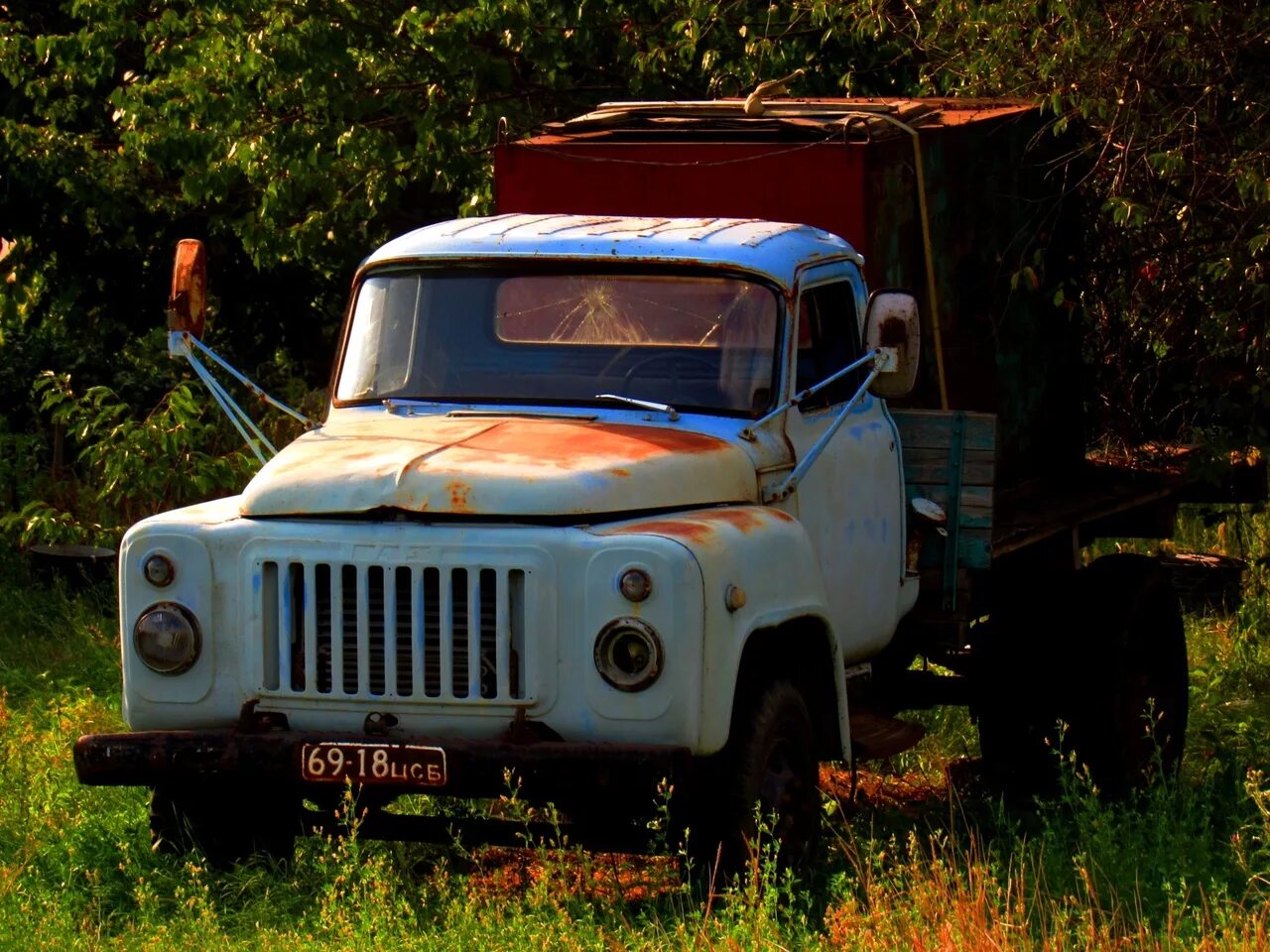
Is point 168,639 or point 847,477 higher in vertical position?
point 847,477

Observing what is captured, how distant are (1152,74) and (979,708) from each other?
2943 mm

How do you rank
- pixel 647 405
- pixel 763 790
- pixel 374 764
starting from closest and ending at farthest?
1. pixel 374 764
2. pixel 763 790
3. pixel 647 405

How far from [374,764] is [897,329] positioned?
2.09 meters

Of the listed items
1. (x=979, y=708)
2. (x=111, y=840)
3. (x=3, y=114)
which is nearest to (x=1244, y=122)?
(x=979, y=708)

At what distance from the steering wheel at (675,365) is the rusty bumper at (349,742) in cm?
143

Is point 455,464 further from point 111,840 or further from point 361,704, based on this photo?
point 111,840

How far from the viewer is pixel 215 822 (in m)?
6.08

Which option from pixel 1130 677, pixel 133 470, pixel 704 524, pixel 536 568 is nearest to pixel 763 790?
pixel 704 524

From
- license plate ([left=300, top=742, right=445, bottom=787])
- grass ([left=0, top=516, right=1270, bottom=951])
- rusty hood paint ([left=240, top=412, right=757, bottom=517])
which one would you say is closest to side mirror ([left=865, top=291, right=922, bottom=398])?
rusty hood paint ([left=240, top=412, right=757, bottom=517])

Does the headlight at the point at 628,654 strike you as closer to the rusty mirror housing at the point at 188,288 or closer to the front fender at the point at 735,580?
the front fender at the point at 735,580

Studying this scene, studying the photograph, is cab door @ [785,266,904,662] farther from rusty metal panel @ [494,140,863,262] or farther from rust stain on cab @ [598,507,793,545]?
rusty metal panel @ [494,140,863,262]

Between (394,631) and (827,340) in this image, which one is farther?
(827,340)

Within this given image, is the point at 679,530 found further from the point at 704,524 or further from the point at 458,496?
the point at 458,496

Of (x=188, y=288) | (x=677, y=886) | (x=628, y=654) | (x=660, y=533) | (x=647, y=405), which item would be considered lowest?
(x=677, y=886)
